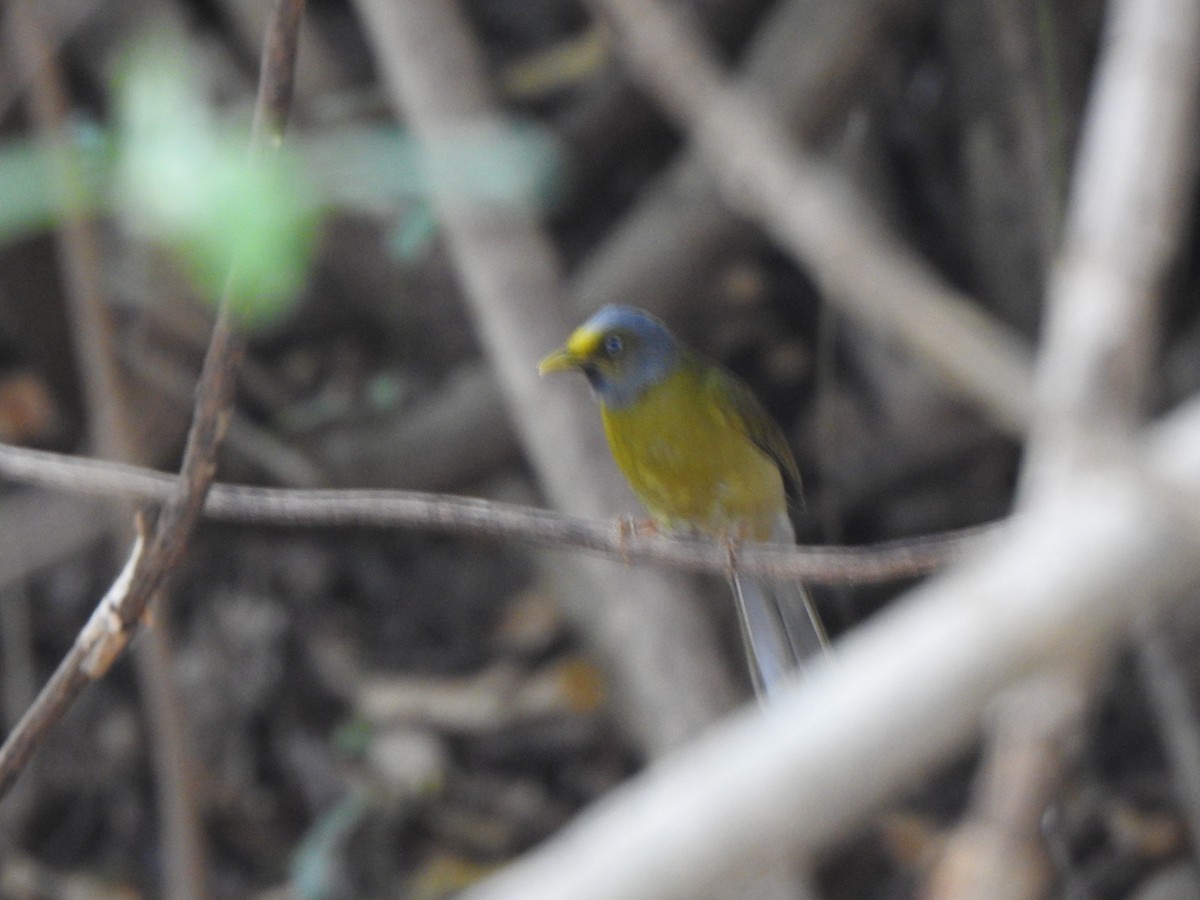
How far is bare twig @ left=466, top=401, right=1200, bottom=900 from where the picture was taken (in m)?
0.46

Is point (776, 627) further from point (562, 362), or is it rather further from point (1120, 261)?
point (1120, 261)

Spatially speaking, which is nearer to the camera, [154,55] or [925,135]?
[154,55]

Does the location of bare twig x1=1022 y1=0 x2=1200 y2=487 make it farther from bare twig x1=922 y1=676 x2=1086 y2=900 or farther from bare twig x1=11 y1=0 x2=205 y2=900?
bare twig x1=11 y1=0 x2=205 y2=900

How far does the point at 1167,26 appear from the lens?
53cm

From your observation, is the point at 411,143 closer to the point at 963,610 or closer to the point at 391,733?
the point at 391,733

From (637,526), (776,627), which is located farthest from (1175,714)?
(637,526)

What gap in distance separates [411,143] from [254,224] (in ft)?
6.29

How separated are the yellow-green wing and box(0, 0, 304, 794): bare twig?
5.35 feet

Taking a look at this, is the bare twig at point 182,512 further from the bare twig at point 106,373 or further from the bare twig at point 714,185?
the bare twig at point 714,185

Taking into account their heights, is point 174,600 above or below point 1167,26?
above

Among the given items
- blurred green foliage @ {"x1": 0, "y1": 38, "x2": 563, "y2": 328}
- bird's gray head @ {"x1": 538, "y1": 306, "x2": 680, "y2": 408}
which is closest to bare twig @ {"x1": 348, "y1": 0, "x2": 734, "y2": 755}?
blurred green foliage @ {"x1": 0, "y1": 38, "x2": 563, "y2": 328}

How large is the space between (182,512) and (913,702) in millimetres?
1431

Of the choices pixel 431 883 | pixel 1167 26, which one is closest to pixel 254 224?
pixel 1167 26

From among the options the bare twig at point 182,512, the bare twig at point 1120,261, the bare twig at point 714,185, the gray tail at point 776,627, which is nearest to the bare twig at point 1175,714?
the gray tail at point 776,627
